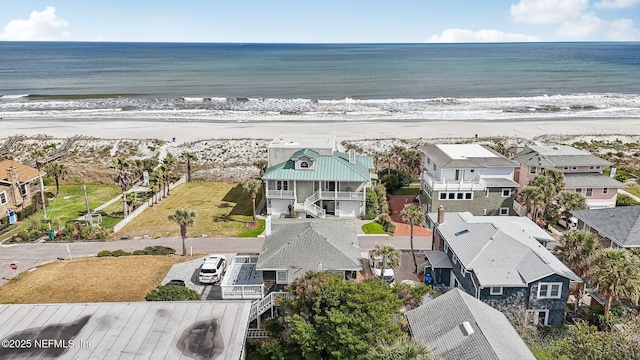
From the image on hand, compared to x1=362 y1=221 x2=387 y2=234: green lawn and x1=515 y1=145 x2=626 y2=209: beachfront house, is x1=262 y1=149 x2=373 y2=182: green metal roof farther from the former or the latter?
x1=515 y1=145 x2=626 y2=209: beachfront house

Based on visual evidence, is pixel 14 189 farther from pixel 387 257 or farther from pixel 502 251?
pixel 502 251

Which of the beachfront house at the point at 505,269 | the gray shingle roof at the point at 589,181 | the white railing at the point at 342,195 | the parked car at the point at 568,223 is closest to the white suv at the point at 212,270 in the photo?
the white railing at the point at 342,195

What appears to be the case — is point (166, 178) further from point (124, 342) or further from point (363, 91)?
point (363, 91)

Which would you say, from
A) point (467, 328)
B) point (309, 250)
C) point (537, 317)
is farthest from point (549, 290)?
point (309, 250)

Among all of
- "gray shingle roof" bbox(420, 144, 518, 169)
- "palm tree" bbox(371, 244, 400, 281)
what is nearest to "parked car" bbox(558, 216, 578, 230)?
"gray shingle roof" bbox(420, 144, 518, 169)

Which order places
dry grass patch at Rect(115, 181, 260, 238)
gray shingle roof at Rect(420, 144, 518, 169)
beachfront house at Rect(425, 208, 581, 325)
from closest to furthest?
beachfront house at Rect(425, 208, 581, 325) < dry grass patch at Rect(115, 181, 260, 238) < gray shingle roof at Rect(420, 144, 518, 169)

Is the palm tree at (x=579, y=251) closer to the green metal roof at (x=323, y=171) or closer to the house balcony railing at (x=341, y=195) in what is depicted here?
the green metal roof at (x=323, y=171)

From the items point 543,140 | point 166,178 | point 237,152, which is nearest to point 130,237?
point 166,178
